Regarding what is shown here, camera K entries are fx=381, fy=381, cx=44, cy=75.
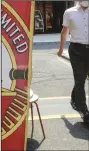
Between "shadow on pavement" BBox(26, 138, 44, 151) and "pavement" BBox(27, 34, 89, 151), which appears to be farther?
"pavement" BBox(27, 34, 89, 151)

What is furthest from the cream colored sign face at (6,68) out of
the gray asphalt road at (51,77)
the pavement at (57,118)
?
the gray asphalt road at (51,77)

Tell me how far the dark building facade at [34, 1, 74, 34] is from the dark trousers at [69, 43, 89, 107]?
17.8 meters

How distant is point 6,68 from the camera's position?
Answer: 2781 millimetres

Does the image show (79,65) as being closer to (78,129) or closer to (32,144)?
(78,129)

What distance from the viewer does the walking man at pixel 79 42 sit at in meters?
4.66

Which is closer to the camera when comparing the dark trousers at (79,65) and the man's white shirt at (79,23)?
the man's white shirt at (79,23)

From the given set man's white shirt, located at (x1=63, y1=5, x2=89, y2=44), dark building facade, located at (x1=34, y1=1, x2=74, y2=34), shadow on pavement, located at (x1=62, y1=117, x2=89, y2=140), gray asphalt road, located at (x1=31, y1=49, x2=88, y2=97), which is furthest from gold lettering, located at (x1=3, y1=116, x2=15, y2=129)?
dark building facade, located at (x1=34, y1=1, x2=74, y2=34)

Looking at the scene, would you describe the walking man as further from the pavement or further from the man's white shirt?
the pavement

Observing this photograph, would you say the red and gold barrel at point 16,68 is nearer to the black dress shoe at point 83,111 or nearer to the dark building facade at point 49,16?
the black dress shoe at point 83,111

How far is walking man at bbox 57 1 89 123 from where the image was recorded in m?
4.66

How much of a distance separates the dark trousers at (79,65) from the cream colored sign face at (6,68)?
83.1 inches

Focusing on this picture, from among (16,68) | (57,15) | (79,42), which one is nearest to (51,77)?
(79,42)

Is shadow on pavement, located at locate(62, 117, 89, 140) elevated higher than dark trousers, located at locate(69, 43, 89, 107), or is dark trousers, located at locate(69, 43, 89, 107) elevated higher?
dark trousers, located at locate(69, 43, 89, 107)

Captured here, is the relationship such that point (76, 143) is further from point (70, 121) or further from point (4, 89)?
point (4, 89)
